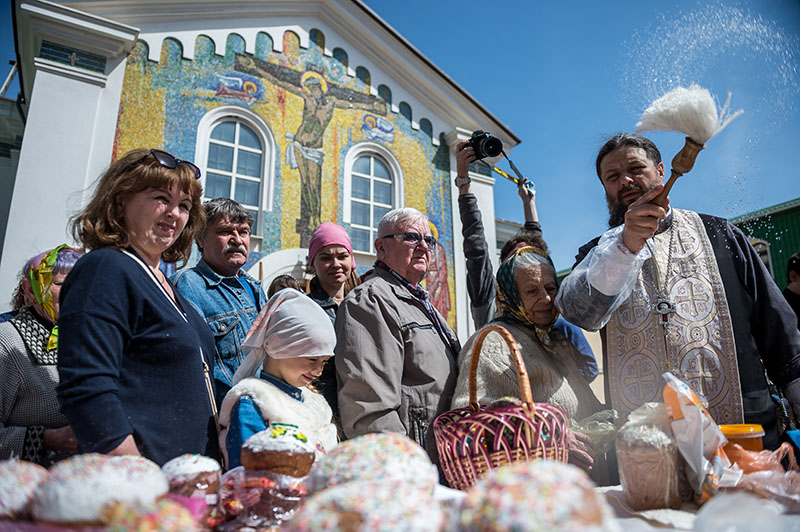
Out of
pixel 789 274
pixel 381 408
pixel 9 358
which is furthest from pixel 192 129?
pixel 789 274

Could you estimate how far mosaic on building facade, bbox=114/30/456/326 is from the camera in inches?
305

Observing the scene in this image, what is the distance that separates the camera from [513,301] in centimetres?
252

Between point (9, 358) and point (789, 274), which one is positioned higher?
point (789, 274)

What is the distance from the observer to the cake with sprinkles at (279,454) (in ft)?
3.80

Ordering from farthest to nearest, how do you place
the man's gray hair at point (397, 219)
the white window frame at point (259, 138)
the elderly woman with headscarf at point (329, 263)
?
1. the white window frame at point (259, 138)
2. the elderly woman with headscarf at point (329, 263)
3. the man's gray hair at point (397, 219)

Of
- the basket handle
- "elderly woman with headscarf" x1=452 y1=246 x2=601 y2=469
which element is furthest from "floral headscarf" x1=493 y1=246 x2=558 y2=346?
the basket handle

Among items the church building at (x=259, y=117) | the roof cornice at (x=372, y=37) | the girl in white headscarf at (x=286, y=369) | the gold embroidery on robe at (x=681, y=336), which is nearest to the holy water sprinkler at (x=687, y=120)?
the gold embroidery on robe at (x=681, y=336)

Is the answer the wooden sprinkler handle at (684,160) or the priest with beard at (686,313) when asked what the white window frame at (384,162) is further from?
the wooden sprinkler handle at (684,160)

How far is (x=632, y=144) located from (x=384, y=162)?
7.65 meters

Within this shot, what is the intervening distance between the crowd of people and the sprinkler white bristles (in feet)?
1.01

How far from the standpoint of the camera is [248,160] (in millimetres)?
8461

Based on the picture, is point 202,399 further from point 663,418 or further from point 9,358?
point 663,418

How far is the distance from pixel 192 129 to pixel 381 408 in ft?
22.9

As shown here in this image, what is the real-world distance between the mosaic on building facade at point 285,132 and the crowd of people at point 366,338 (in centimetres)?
557
